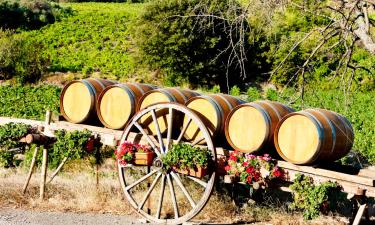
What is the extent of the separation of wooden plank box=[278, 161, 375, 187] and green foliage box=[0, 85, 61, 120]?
14.0 meters

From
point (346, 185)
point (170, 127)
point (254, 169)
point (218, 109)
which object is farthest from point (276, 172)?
point (170, 127)

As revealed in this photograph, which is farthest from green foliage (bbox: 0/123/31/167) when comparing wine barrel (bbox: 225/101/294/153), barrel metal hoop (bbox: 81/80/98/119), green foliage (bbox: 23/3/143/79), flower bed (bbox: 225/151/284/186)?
green foliage (bbox: 23/3/143/79)

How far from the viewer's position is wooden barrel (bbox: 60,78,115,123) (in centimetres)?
750

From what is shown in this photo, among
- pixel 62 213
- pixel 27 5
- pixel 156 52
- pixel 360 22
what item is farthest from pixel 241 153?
pixel 27 5

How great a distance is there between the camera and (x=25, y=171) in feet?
34.3

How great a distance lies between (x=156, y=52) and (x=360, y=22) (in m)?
20.0

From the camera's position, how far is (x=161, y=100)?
275 inches

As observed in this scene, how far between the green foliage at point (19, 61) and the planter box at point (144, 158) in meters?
18.6

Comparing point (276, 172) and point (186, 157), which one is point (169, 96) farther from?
point (276, 172)

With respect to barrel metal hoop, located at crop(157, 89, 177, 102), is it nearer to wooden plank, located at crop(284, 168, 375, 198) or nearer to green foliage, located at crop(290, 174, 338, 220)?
wooden plank, located at crop(284, 168, 375, 198)

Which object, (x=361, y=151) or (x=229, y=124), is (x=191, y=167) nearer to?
(x=229, y=124)

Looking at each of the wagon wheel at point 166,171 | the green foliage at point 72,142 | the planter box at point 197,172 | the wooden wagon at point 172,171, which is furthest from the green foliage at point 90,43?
the planter box at point 197,172

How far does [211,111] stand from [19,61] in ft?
65.1

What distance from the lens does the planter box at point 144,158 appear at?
6.47 metres
